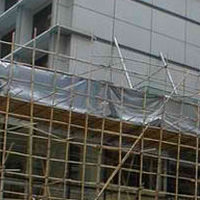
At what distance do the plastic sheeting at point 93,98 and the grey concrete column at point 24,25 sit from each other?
5917 millimetres

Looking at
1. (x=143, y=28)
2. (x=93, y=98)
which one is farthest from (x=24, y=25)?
(x=93, y=98)

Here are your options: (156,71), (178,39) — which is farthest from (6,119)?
(178,39)

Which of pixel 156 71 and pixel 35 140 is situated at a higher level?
pixel 156 71

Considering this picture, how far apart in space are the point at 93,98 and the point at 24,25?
254 inches

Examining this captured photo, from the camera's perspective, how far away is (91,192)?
21.0 meters

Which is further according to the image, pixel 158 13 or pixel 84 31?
pixel 158 13

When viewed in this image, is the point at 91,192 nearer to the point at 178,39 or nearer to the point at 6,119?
the point at 6,119

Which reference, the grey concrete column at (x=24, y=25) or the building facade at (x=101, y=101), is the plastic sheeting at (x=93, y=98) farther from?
the grey concrete column at (x=24, y=25)

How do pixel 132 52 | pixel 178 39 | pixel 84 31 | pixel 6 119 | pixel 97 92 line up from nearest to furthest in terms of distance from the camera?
1. pixel 6 119
2. pixel 97 92
3. pixel 84 31
4. pixel 132 52
5. pixel 178 39

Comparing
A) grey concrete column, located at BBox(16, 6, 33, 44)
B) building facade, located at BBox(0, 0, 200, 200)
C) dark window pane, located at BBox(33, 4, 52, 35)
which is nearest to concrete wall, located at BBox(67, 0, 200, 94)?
building facade, located at BBox(0, 0, 200, 200)

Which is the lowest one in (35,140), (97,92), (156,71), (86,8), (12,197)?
(12,197)

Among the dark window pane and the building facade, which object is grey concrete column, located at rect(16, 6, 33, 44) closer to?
the building facade

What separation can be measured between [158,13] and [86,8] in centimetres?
348

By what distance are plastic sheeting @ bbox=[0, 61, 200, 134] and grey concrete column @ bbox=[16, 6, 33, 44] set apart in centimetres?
592
